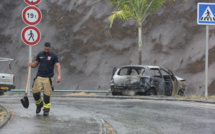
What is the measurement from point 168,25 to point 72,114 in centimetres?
2628

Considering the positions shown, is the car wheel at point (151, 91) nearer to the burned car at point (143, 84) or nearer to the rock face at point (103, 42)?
the burned car at point (143, 84)

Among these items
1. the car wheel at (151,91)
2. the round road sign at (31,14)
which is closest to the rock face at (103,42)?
the car wheel at (151,91)

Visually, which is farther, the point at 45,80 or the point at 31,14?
the point at 31,14

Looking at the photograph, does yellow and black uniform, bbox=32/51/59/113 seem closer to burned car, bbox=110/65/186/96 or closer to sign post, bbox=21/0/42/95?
sign post, bbox=21/0/42/95

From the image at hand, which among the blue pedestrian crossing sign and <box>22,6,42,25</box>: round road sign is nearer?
<box>22,6,42,25</box>: round road sign

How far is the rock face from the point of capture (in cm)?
3534

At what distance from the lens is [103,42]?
1508 inches

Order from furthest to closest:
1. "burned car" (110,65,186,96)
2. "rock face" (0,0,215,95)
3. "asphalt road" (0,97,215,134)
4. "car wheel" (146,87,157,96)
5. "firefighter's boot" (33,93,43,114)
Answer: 1. "rock face" (0,0,215,95)
2. "car wheel" (146,87,157,96)
3. "burned car" (110,65,186,96)
4. "firefighter's boot" (33,93,43,114)
5. "asphalt road" (0,97,215,134)

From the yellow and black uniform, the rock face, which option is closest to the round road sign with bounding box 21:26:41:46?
the yellow and black uniform

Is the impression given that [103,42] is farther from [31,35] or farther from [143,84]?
[31,35]

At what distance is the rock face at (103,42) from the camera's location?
3534cm

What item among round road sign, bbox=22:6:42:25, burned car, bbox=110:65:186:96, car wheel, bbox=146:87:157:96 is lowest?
car wheel, bbox=146:87:157:96

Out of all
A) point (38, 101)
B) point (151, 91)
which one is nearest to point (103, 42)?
point (151, 91)

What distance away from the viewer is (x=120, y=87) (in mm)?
20391
